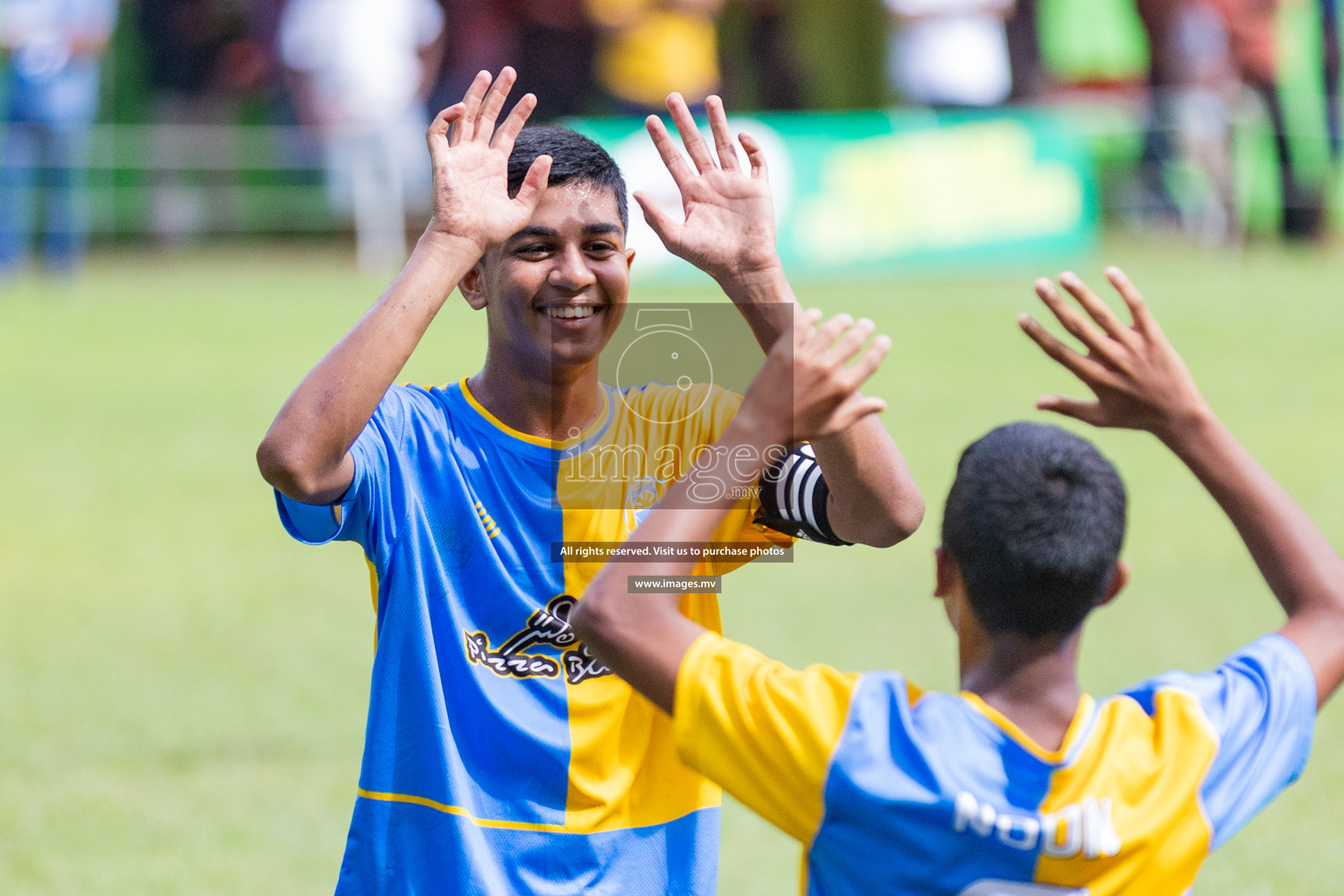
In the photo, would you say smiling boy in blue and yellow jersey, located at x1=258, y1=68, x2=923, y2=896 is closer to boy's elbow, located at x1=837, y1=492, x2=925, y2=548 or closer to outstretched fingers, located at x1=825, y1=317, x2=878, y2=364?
boy's elbow, located at x1=837, y1=492, x2=925, y2=548

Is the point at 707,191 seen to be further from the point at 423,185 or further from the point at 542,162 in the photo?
the point at 423,185

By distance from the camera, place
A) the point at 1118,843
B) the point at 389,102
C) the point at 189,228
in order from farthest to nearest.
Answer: the point at 189,228
the point at 389,102
the point at 1118,843

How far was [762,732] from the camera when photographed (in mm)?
2291

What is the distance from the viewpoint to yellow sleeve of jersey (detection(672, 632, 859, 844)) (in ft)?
7.48

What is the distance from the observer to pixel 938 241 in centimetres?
1741

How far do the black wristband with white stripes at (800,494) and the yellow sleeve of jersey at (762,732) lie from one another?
2.03 ft

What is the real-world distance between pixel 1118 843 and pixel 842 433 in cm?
84

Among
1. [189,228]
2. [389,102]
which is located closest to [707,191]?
[389,102]

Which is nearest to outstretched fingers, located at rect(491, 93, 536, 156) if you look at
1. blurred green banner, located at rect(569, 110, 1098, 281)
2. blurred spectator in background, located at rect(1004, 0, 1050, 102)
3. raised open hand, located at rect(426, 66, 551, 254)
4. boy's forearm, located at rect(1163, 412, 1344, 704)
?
raised open hand, located at rect(426, 66, 551, 254)

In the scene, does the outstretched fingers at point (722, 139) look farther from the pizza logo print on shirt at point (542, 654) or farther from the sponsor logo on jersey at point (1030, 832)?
the sponsor logo on jersey at point (1030, 832)

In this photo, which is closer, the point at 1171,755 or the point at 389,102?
the point at 1171,755

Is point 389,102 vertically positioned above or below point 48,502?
above

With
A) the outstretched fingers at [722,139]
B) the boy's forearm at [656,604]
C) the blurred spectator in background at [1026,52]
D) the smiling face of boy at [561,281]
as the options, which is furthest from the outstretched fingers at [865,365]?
the blurred spectator in background at [1026,52]

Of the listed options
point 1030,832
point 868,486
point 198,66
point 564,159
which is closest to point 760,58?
point 198,66
